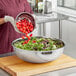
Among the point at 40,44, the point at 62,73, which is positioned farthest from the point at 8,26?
the point at 62,73

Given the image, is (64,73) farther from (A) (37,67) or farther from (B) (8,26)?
(B) (8,26)

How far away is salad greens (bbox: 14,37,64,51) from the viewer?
1729 mm

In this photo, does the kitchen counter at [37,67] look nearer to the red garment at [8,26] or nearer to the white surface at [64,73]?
the white surface at [64,73]

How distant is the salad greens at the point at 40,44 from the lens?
1.73 m

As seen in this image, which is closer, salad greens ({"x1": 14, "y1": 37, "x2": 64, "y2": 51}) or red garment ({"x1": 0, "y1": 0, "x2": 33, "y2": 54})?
salad greens ({"x1": 14, "y1": 37, "x2": 64, "y2": 51})

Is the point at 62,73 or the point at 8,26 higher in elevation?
the point at 8,26

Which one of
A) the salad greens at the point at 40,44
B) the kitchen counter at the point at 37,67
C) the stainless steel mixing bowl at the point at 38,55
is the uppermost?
the salad greens at the point at 40,44

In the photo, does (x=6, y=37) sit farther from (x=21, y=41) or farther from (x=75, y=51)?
(x=75, y=51)

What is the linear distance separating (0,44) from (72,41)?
1402 mm

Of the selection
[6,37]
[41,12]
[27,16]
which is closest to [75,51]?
[41,12]

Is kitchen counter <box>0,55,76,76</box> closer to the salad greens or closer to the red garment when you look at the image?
the salad greens

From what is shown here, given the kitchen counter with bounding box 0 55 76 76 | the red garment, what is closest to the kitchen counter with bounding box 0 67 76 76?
the kitchen counter with bounding box 0 55 76 76

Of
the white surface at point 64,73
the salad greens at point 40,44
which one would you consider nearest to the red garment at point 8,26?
the salad greens at point 40,44

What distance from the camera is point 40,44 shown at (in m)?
1.75
